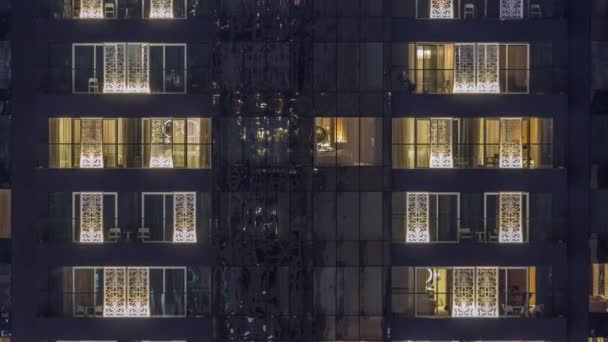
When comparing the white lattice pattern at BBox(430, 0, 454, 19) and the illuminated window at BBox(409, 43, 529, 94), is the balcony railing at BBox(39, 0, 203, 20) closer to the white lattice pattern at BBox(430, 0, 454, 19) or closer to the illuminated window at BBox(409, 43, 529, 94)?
the illuminated window at BBox(409, 43, 529, 94)

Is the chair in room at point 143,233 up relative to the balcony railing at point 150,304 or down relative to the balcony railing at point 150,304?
up

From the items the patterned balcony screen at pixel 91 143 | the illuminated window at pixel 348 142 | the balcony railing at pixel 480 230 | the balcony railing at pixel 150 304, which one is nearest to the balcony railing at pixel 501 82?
the illuminated window at pixel 348 142

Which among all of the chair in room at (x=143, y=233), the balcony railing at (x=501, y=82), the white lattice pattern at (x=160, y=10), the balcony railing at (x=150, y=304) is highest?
the white lattice pattern at (x=160, y=10)

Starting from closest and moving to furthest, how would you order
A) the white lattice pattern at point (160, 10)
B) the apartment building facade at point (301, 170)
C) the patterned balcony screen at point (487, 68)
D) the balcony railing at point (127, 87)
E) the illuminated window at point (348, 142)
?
the apartment building facade at point (301, 170), the illuminated window at point (348, 142), the balcony railing at point (127, 87), the white lattice pattern at point (160, 10), the patterned balcony screen at point (487, 68)

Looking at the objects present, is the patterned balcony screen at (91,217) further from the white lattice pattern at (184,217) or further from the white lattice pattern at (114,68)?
the white lattice pattern at (114,68)

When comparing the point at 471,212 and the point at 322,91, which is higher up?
the point at 322,91

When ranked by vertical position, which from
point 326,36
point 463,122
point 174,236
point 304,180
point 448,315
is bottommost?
point 448,315

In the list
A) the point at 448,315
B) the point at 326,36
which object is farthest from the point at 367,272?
the point at 326,36

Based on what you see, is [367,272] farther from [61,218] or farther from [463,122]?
[61,218]

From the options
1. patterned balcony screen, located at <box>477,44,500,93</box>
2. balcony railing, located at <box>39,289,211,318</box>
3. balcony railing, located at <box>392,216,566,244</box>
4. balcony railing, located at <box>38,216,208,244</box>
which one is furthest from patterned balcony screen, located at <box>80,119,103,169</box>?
patterned balcony screen, located at <box>477,44,500,93</box>
